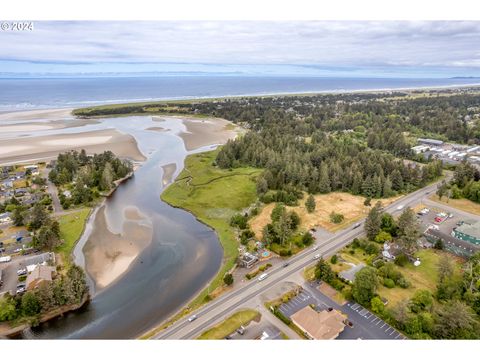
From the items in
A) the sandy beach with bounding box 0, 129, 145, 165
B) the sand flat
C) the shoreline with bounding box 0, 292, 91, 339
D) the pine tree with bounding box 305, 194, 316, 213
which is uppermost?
the sand flat

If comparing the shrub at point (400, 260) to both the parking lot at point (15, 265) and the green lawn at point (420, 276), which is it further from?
the parking lot at point (15, 265)

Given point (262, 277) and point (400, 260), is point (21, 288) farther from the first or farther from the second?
point (400, 260)

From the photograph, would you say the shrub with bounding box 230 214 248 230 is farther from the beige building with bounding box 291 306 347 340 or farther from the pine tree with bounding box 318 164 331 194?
the beige building with bounding box 291 306 347 340

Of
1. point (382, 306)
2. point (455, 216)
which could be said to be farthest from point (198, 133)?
point (382, 306)

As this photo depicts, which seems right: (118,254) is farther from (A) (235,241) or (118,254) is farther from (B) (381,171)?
(B) (381,171)

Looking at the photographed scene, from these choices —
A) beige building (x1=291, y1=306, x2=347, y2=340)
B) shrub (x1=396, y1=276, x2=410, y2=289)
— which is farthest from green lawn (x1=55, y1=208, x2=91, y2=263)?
shrub (x1=396, y1=276, x2=410, y2=289)

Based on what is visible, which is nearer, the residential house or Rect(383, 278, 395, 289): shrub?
Rect(383, 278, 395, 289): shrub

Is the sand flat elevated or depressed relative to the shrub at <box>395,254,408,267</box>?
elevated
